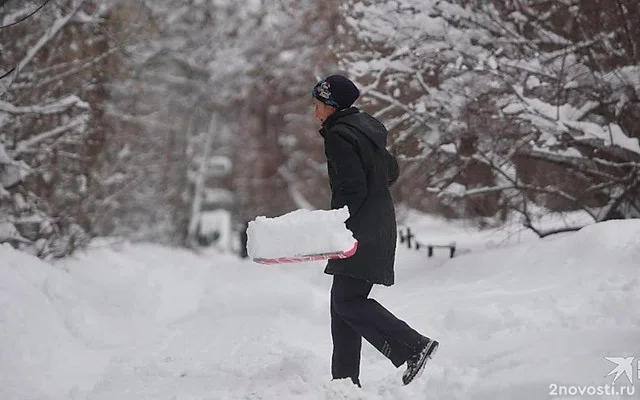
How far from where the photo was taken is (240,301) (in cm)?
785

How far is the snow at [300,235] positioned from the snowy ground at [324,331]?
742 mm

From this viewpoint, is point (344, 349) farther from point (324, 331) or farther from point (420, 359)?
point (324, 331)

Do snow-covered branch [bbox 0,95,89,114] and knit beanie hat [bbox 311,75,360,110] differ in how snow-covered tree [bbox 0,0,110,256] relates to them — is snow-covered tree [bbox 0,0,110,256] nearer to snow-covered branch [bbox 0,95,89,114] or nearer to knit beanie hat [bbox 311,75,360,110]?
snow-covered branch [bbox 0,95,89,114]

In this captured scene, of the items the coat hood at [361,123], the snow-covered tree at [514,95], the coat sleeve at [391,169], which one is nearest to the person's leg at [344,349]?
the coat sleeve at [391,169]

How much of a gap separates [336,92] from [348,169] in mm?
477

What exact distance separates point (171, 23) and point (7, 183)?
40.0 feet

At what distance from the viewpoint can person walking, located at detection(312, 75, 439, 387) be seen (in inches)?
157

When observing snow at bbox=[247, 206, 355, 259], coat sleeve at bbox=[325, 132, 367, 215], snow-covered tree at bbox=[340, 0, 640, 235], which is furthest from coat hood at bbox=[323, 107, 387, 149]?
snow-covered tree at bbox=[340, 0, 640, 235]

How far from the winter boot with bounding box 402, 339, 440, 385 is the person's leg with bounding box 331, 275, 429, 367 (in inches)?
0.8

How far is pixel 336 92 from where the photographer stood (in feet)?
13.6

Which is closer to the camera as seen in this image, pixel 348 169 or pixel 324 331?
pixel 348 169

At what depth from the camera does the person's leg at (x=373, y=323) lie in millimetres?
4027

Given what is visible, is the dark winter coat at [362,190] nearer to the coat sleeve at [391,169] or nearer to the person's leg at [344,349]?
the coat sleeve at [391,169]

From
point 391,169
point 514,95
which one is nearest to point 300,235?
point 391,169
